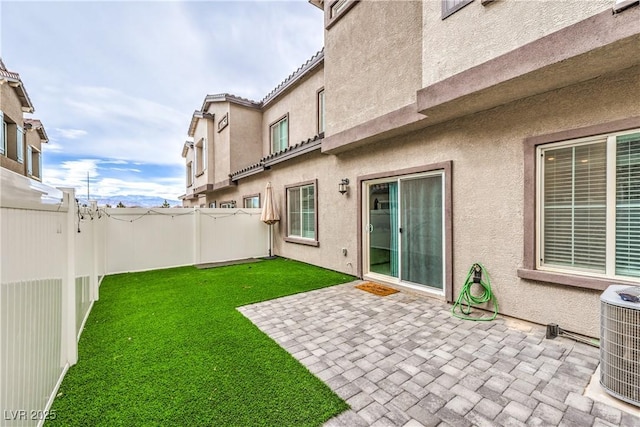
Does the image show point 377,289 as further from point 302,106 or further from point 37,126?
point 37,126

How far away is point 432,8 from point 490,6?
3.40 ft

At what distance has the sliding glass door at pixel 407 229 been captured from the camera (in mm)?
5922

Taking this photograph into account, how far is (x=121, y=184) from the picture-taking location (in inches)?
1388

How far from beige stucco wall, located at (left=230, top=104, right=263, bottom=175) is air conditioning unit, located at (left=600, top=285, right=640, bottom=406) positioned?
14.5m

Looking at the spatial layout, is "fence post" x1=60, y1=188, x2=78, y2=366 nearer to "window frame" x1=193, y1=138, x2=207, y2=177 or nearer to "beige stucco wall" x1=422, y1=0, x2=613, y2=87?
"beige stucco wall" x1=422, y1=0, x2=613, y2=87

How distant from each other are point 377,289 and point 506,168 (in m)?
3.72

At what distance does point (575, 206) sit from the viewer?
413 cm

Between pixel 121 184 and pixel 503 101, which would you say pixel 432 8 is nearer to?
pixel 503 101

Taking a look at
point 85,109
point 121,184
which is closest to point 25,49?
point 85,109

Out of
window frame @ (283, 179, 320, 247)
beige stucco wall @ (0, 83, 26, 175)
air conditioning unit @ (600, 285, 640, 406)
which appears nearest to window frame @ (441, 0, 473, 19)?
air conditioning unit @ (600, 285, 640, 406)

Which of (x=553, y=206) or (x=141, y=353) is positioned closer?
(x=141, y=353)

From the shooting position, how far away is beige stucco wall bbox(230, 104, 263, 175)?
1446 centimetres

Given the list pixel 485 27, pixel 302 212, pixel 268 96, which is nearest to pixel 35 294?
pixel 485 27

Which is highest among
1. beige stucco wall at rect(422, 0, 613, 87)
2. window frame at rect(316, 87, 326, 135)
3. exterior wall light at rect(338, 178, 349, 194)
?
window frame at rect(316, 87, 326, 135)
